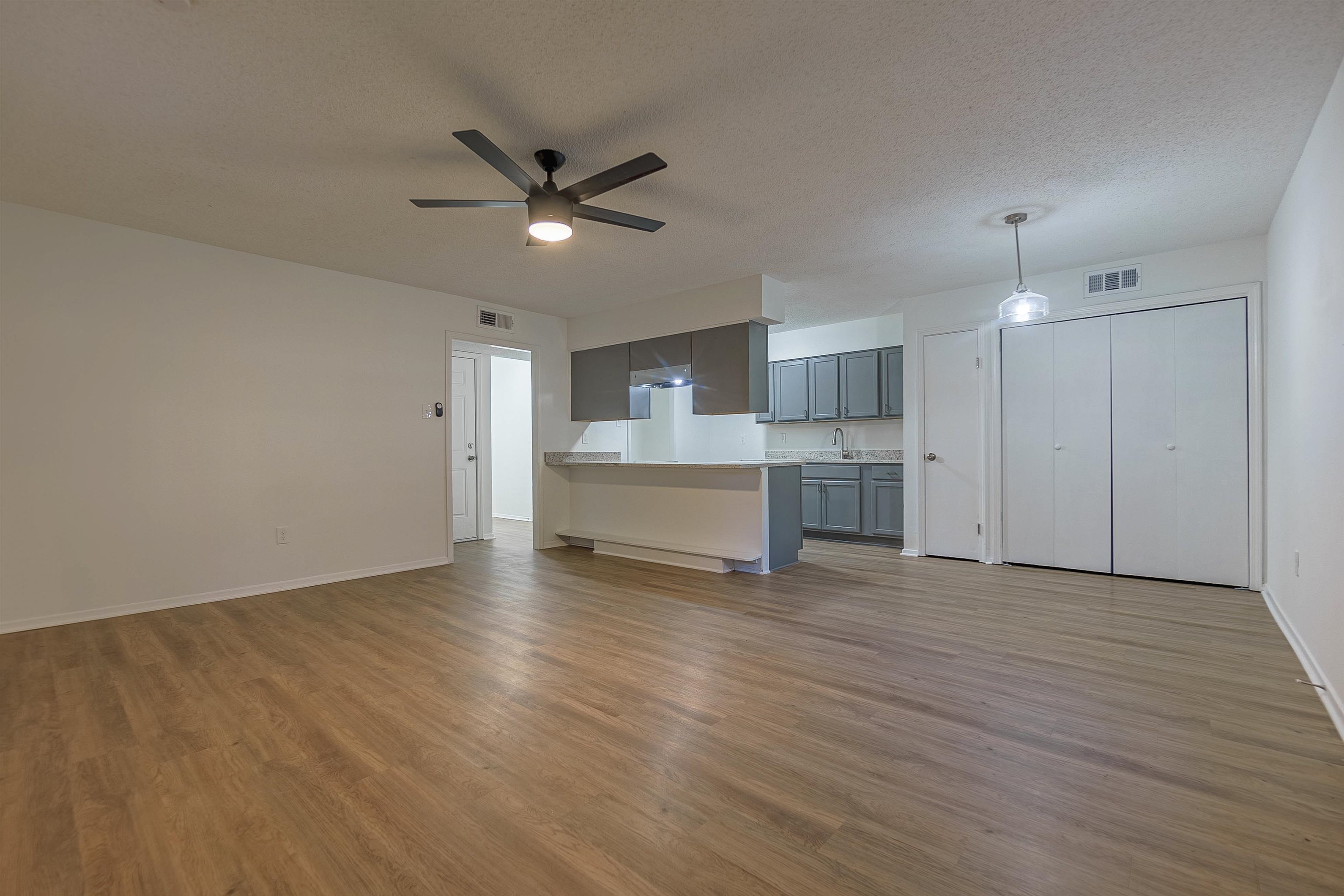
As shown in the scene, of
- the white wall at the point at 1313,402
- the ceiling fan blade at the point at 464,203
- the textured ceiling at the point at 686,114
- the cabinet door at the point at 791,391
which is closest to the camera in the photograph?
the textured ceiling at the point at 686,114

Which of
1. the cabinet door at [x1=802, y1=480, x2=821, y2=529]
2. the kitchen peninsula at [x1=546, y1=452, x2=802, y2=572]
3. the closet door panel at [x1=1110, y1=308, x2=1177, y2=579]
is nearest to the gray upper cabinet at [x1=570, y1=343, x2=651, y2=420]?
the kitchen peninsula at [x1=546, y1=452, x2=802, y2=572]

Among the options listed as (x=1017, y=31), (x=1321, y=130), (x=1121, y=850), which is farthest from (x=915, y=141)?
(x=1121, y=850)

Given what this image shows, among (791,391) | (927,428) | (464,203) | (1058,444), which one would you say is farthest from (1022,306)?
(464,203)

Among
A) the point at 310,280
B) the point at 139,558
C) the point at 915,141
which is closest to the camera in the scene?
the point at 915,141

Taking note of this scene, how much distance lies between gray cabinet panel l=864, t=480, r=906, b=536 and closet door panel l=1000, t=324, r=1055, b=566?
1.17 metres

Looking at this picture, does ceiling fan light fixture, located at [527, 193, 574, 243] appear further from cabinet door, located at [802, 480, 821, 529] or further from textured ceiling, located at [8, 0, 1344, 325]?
cabinet door, located at [802, 480, 821, 529]

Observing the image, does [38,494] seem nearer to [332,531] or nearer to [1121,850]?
[332,531]

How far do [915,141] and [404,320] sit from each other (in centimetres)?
433

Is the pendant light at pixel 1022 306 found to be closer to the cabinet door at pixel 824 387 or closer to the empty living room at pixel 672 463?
the empty living room at pixel 672 463

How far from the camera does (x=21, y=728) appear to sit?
220 cm

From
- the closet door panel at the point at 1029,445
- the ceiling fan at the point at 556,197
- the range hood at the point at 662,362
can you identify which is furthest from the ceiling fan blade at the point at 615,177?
the closet door panel at the point at 1029,445

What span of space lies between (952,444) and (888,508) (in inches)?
45.2

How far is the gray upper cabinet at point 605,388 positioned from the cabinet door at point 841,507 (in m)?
2.35

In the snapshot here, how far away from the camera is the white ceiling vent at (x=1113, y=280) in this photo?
4.54 meters
